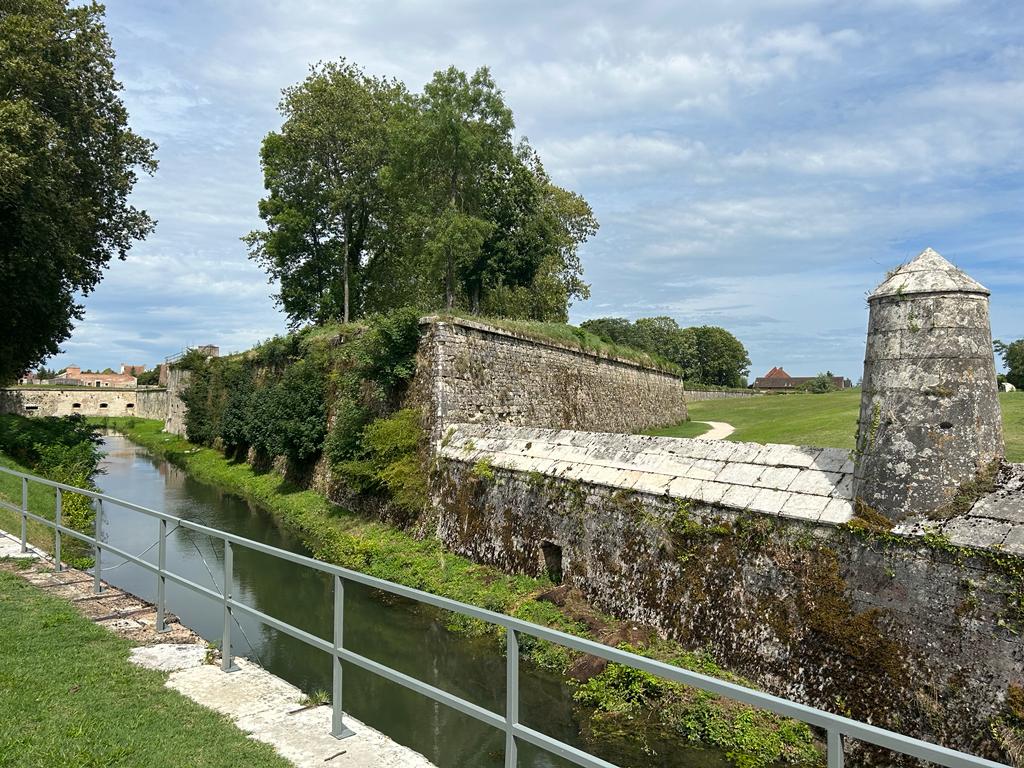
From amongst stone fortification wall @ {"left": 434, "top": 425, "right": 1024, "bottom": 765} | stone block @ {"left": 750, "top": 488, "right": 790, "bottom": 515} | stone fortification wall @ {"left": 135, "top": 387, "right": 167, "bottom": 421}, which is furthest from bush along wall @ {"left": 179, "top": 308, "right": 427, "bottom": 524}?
stone fortification wall @ {"left": 135, "top": 387, "right": 167, "bottom": 421}

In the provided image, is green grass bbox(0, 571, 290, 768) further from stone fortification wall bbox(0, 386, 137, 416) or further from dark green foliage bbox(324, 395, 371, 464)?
stone fortification wall bbox(0, 386, 137, 416)

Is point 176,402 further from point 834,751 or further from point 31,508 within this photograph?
point 834,751

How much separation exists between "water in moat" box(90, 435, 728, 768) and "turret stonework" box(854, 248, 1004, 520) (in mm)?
3411

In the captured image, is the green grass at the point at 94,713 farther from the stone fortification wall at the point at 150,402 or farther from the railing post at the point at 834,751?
the stone fortification wall at the point at 150,402

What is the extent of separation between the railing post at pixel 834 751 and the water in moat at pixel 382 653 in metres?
4.70

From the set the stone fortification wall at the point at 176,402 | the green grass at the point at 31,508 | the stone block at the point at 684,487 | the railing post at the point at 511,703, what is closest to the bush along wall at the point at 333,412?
A: the green grass at the point at 31,508

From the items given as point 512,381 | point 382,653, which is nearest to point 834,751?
→ point 382,653

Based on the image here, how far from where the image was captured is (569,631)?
9.22m

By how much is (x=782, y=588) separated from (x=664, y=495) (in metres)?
1.97

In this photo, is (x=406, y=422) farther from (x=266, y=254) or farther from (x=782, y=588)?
(x=266, y=254)

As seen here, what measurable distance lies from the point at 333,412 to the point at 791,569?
51.0 feet

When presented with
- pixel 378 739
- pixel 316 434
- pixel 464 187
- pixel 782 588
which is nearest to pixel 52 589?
pixel 378 739

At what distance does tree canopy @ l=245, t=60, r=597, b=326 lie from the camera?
20734mm

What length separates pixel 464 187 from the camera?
22.5m
